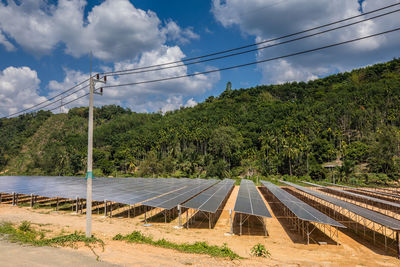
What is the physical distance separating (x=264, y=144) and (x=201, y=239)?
52.5 m

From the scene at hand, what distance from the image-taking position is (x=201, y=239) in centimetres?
1420

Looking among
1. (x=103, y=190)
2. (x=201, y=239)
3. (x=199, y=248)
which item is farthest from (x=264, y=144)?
(x=199, y=248)

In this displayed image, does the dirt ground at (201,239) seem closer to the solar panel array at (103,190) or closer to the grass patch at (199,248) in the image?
the grass patch at (199,248)

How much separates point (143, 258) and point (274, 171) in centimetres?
4923

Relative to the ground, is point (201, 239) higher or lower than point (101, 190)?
lower

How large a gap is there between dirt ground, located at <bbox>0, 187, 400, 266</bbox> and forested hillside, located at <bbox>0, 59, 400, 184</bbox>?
115 feet

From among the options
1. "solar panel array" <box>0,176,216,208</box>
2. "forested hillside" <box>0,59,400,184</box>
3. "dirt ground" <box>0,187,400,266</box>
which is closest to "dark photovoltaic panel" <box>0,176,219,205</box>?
"solar panel array" <box>0,176,216,208</box>

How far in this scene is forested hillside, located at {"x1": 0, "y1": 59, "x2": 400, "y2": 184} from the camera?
5225 centimetres

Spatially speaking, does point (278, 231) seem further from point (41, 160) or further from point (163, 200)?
point (41, 160)

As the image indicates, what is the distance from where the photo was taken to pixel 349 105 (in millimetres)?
67875

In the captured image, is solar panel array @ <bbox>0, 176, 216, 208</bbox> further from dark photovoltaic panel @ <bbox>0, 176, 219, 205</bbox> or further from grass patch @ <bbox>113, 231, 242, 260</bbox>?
grass patch @ <bbox>113, 231, 242, 260</bbox>

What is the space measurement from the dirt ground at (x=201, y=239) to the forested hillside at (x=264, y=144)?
115 ft

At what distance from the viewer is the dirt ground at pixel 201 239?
29.9ft

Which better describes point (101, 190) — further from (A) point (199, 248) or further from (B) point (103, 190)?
(A) point (199, 248)
